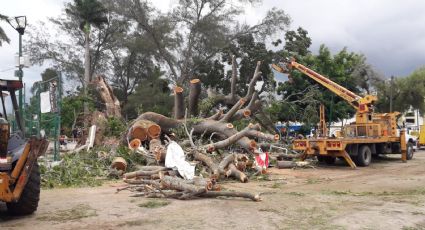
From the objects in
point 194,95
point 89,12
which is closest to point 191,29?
point 89,12

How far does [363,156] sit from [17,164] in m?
14.7

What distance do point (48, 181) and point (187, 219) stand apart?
5761 mm

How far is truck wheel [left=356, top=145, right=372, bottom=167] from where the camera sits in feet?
61.5

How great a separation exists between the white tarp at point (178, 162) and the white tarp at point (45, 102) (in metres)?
3.82

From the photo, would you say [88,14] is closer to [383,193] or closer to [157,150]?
[157,150]

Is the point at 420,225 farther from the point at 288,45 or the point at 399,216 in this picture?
the point at 288,45

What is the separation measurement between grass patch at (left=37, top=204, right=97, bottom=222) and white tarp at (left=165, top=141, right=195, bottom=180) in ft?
12.5

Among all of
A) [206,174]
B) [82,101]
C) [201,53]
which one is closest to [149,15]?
[201,53]

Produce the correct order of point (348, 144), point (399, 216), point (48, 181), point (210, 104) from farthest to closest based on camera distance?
point (210, 104) < point (348, 144) < point (48, 181) < point (399, 216)

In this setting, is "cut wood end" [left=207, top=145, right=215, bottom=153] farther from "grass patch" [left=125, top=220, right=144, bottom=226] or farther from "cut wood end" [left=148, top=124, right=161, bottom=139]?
"grass patch" [left=125, top=220, right=144, bottom=226]

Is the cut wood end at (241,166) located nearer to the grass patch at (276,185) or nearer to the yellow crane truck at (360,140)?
the grass patch at (276,185)

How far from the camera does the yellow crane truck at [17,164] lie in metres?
7.12

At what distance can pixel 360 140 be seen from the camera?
1847 centimetres

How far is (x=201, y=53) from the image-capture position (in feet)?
137
